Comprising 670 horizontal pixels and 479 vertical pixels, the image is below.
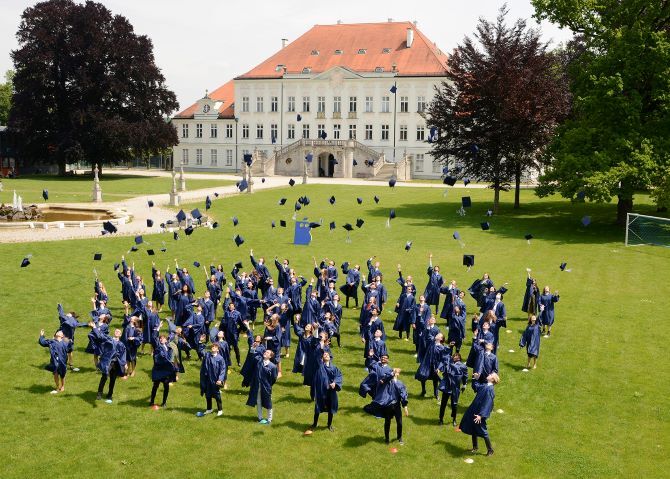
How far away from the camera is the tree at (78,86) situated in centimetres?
7000

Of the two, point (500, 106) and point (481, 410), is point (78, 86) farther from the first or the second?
point (481, 410)

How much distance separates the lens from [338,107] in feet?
265

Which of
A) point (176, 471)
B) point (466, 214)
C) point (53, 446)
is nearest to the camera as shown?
point (176, 471)

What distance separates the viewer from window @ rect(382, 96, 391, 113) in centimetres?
7856

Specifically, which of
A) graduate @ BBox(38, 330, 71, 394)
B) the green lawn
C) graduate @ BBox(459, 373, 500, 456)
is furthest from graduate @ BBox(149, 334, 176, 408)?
the green lawn

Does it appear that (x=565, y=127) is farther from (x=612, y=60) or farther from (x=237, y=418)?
(x=237, y=418)

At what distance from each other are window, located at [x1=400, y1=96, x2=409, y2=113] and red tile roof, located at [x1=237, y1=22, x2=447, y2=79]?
283 cm

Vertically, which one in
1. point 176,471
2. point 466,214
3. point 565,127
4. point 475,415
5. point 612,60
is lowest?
point 176,471

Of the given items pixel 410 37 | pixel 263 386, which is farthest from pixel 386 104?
pixel 263 386

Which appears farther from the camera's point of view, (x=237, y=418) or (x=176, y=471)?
(x=237, y=418)

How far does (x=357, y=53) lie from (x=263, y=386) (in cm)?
7240

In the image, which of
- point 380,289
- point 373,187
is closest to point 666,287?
point 380,289

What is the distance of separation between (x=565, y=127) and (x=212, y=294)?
2840 centimetres

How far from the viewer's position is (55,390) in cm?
1451
